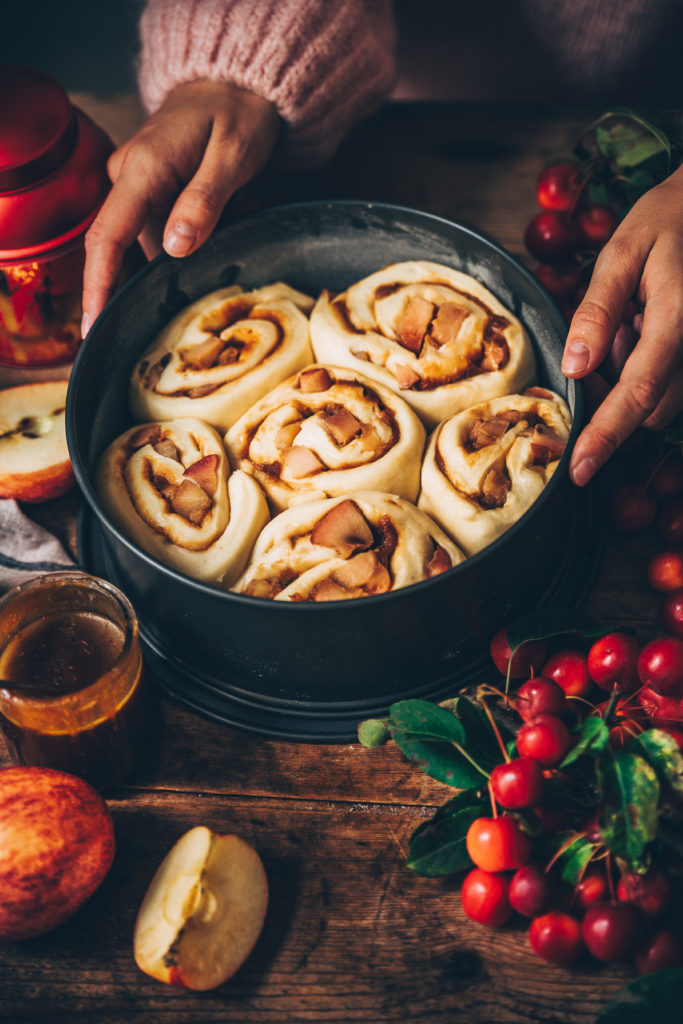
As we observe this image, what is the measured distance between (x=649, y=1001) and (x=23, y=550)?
1134 millimetres

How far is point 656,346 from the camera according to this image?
1.22 metres

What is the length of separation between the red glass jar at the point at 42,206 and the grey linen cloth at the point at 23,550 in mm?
298

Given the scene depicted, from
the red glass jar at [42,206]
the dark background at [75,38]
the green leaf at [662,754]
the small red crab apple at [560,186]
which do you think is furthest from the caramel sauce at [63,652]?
the dark background at [75,38]

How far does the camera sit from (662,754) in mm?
1030

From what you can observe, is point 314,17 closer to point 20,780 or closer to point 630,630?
point 630,630

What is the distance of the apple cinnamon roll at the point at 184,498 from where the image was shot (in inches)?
51.4

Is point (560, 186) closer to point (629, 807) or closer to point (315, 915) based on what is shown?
point (629, 807)

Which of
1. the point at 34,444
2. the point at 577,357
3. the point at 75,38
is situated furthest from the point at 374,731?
the point at 75,38

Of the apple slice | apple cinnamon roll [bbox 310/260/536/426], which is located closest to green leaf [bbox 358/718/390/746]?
apple cinnamon roll [bbox 310/260/536/426]

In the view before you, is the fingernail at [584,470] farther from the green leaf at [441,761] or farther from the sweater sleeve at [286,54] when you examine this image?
the sweater sleeve at [286,54]

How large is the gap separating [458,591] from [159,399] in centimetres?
65

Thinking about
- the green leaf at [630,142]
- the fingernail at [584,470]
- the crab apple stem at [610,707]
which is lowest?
the crab apple stem at [610,707]

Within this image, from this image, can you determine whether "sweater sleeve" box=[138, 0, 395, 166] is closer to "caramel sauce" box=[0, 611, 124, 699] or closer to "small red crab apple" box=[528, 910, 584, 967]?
"caramel sauce" box=[0, 611, 124, 699]

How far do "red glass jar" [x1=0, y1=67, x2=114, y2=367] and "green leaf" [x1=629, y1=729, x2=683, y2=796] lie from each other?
1.17m
